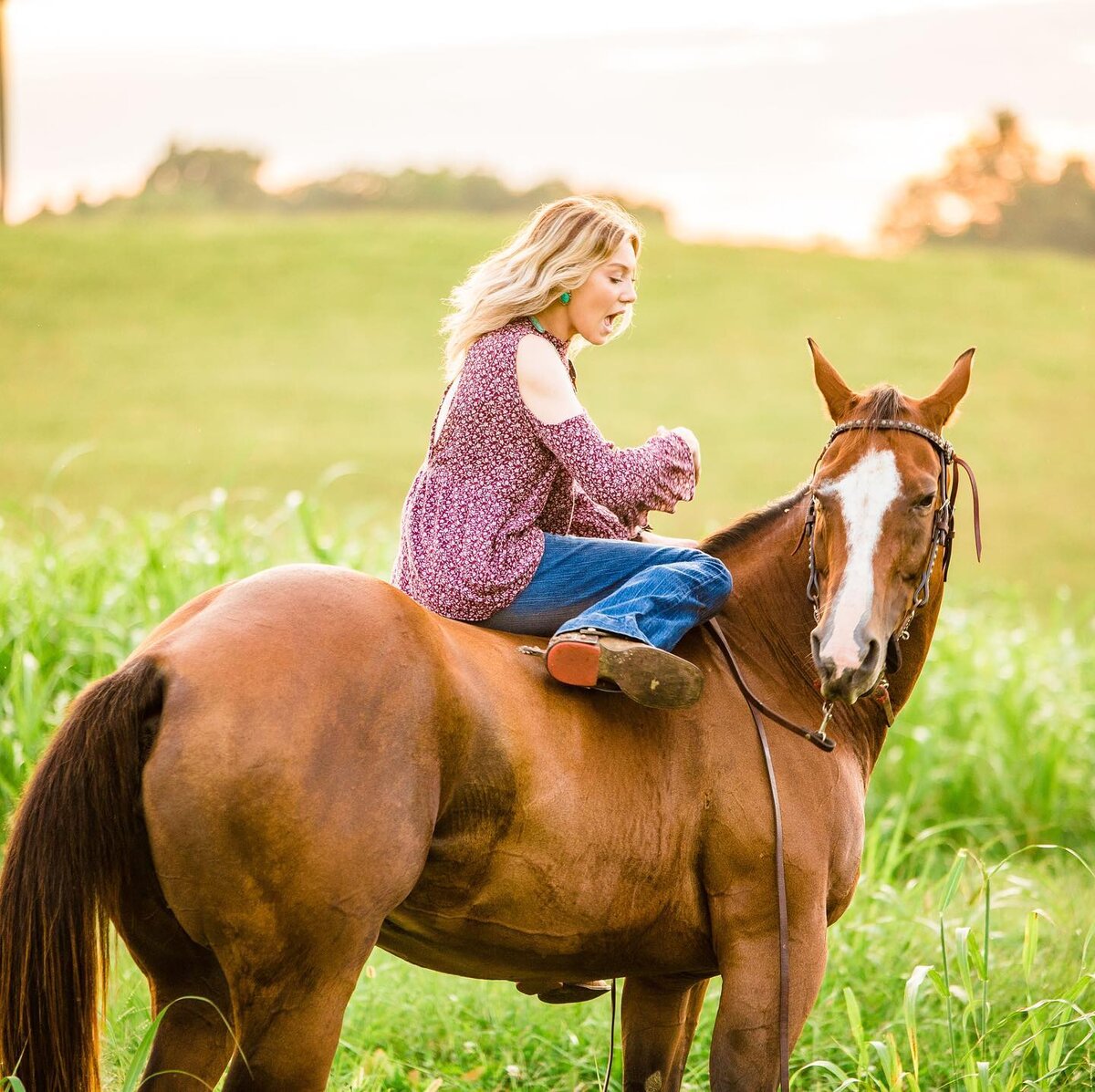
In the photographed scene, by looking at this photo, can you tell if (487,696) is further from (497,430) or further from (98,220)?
(98,220)

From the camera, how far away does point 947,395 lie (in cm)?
322

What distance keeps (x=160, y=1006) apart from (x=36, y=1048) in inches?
15.8

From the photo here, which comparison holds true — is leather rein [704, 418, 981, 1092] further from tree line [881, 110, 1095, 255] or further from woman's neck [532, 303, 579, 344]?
tree line [881, 110, 1095, 255]

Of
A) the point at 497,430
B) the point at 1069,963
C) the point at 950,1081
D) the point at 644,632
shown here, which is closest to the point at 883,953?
the point at 1069,963

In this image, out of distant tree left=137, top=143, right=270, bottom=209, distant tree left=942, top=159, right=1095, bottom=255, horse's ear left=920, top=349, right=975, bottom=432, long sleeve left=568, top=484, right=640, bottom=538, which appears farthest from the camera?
distant tree left=942, top=159, right=1095, bottom=255

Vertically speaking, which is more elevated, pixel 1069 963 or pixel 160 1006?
pixel 160 1006

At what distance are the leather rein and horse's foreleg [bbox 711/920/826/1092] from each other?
0.03 metres

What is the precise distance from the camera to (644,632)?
2979 millimetres

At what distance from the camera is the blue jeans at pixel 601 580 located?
3.12m

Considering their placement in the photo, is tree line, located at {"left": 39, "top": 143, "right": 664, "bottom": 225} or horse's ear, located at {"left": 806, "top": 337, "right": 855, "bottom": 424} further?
tree line, located at {"left": 39, "top": 143, "right": 664, "bottom": 225}

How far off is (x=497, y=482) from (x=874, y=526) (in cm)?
95

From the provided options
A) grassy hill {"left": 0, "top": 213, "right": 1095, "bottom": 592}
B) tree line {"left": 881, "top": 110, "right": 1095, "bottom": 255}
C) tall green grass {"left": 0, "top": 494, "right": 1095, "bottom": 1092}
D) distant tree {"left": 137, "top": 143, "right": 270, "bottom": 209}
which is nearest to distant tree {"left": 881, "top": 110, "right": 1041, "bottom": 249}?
tree line {"left": 881, "top": 110, "right": 1095, "bottom": 255}

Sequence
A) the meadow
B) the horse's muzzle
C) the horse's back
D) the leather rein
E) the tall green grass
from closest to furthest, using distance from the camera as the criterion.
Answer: the horse's back
the horse's muzzle
the leather rein
the tall green grass
the meadow

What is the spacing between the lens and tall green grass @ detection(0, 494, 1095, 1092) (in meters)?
3.85
